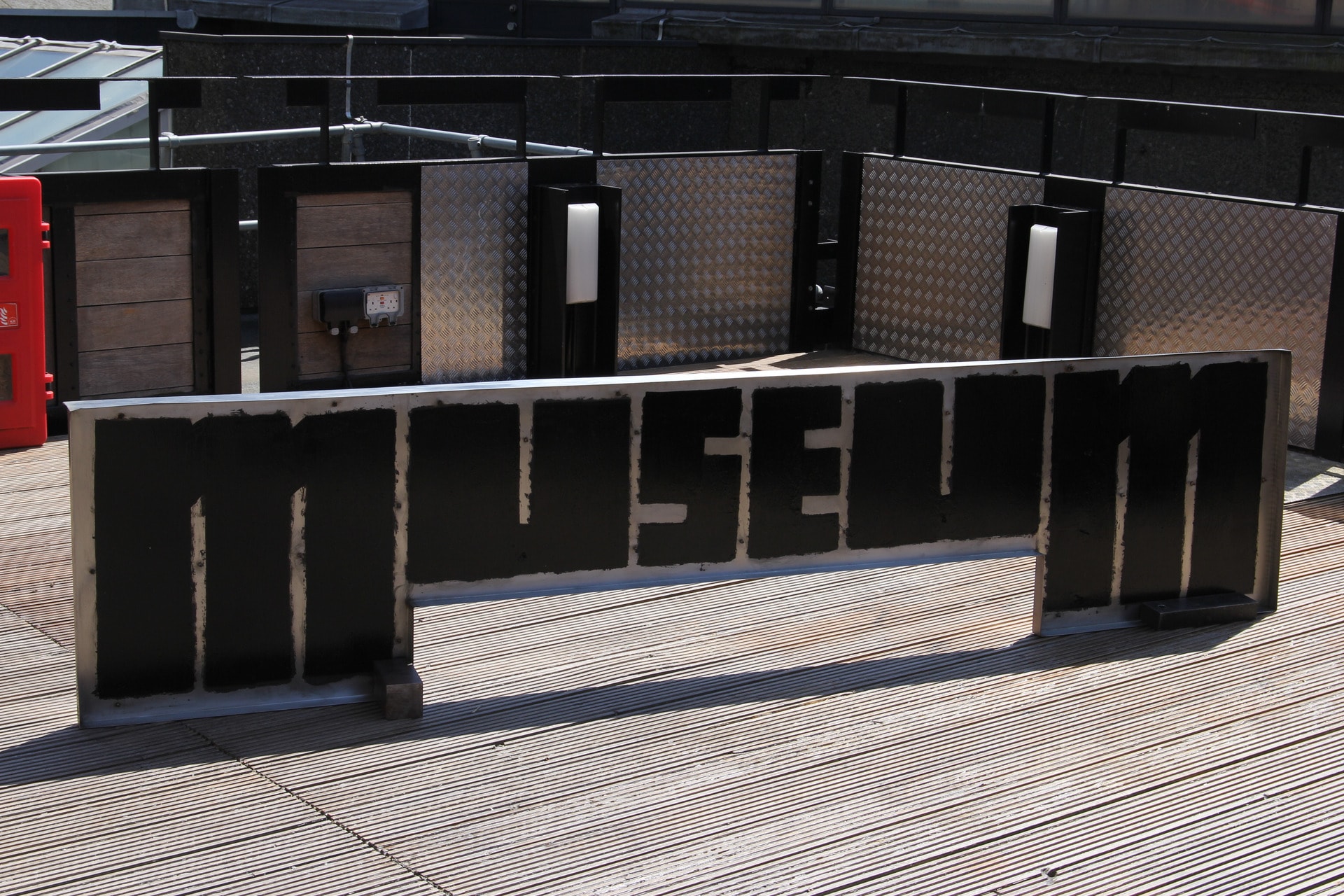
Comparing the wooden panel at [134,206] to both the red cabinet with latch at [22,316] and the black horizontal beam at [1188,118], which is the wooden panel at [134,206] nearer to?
the red cabinet with latch at [22,316]

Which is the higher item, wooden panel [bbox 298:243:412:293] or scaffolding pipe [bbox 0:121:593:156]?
scaffolding pipe [bbox 0:121:593:156]

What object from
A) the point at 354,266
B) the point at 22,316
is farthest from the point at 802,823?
the point at 354,266

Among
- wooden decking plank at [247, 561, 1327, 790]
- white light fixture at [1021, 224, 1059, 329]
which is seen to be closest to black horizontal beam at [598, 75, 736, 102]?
white light fixture at [1021, 224, 1059, 329]

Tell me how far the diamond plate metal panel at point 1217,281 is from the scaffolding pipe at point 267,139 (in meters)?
3.68

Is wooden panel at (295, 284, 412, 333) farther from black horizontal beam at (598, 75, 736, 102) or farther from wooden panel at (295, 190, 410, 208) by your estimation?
black horizontal beam at (598, 75, 736, 102)

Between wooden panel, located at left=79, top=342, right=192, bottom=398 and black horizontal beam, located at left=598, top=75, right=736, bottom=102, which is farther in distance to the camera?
black horizontal beam, located at left=598, top=75, right=736, bottom=102

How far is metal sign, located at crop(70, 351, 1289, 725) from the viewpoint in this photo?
16.5ft

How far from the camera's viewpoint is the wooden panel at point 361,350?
9953 mm

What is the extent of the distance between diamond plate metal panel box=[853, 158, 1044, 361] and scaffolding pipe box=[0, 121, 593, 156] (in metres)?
2.30

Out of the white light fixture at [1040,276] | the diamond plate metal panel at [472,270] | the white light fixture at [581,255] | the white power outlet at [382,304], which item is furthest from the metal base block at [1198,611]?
the white power outlet at [382,304]

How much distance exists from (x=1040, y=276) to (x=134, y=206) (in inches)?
226

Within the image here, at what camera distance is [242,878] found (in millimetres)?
4141

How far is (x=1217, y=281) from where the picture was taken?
32.5 ft

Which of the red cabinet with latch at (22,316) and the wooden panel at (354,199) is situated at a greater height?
the wooden panel at (354,199)
